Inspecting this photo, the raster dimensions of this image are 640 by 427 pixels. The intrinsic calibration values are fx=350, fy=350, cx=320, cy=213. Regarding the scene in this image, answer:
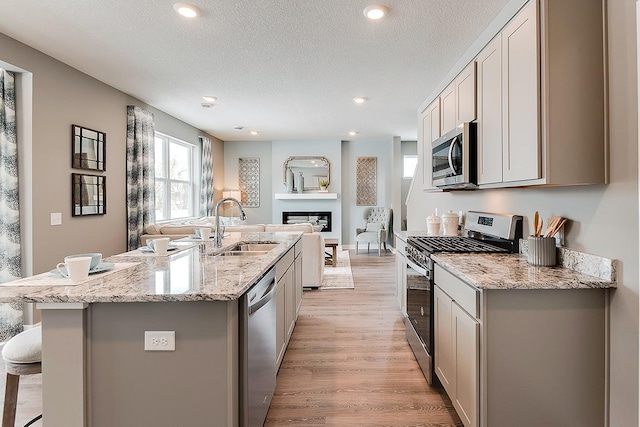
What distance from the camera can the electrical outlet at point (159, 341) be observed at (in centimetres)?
143

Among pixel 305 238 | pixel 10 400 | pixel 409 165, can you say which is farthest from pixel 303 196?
pixel 10 400

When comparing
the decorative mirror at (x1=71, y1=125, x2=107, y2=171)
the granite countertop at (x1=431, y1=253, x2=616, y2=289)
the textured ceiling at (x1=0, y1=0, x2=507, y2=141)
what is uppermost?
the textured ceiling at (x1=0, y1=0, x2=507, y2=141)

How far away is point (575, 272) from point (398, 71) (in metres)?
2.78

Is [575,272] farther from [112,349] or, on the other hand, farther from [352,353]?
[112,349]

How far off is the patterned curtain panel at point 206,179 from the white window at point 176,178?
0.10 m

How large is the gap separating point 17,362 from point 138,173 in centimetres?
378

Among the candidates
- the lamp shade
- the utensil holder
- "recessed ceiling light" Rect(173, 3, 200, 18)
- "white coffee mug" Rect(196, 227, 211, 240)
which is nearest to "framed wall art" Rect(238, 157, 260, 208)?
the lamp shade

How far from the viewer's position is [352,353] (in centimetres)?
292

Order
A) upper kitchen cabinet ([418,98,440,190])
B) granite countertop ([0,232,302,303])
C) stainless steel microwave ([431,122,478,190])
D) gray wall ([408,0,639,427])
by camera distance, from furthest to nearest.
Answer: upper kitchen cabinet ([418,98,440,190])
stainless steel microwave ([431,122,478,190])
gray wall ([408,0,639,427])
granite countertop ([0,232,302,303])

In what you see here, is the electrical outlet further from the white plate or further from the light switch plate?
the light switch plate

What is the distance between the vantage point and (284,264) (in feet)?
8.65

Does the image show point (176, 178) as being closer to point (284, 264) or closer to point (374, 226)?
point (374, 226)

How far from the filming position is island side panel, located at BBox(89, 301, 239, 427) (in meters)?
1.43

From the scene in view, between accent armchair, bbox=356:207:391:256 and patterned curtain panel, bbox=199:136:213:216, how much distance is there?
338 cm
